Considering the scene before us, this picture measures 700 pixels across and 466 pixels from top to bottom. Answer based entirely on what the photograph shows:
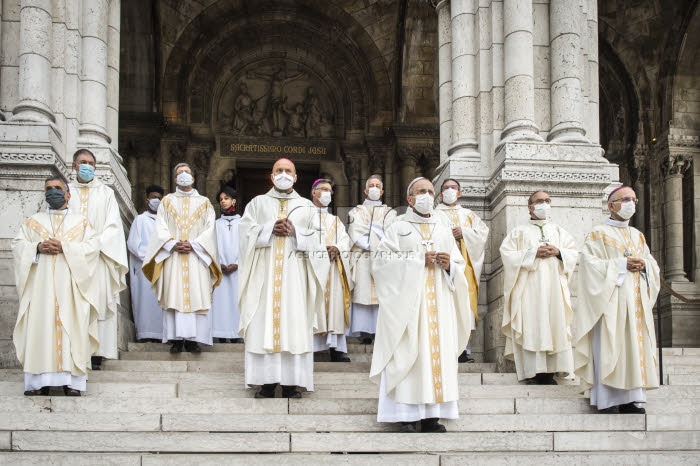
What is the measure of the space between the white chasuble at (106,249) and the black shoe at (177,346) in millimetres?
624

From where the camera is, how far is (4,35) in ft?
37.9

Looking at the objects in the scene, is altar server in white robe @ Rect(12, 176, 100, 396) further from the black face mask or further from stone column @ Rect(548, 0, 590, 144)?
stone column @ Rect(548, 0, 590, 144)

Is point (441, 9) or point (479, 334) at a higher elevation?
point (441, 9)

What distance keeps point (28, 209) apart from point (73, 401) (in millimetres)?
3155

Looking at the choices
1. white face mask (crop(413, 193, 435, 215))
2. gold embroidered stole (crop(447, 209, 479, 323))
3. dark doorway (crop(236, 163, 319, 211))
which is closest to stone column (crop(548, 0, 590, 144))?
gold embroidered stole (crop(447, 209, 479, 323))

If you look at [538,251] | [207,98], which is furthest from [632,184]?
[538,251]

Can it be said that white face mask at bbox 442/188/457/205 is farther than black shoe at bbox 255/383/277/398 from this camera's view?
Yes

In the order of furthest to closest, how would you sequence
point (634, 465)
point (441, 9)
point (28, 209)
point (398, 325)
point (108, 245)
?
point (441, 9) → point (28, 209) → point (108, 245) → point (398, 325) → point (634, 465)

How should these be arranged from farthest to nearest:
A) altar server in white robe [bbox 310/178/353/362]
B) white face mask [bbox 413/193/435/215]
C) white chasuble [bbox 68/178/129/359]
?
1. altar server in white robe [bbox 310/178/353/362]
2. white chasuble [bbox 68/178/129/359]
3. white face mask [bbox 413/193/435/215]

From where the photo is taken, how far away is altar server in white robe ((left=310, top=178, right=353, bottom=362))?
391 inches

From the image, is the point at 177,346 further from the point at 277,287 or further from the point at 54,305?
the point at 277,287

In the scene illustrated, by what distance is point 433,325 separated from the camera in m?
7.85

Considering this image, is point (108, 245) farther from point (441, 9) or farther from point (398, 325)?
point (441, 9)

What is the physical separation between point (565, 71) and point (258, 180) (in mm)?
9571
